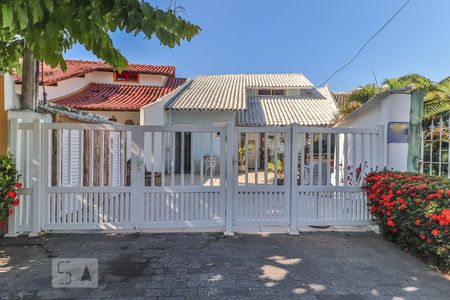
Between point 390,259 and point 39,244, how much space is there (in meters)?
5.35

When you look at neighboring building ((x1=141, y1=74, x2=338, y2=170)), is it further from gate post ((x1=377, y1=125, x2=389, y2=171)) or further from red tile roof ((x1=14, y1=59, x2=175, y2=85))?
gate post ((x1=377, y1=125, x2=389, y2=171))

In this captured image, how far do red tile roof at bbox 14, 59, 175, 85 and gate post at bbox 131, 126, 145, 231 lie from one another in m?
11.7

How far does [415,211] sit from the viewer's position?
388 centimetres

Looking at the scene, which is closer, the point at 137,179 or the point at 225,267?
the point at 225,267

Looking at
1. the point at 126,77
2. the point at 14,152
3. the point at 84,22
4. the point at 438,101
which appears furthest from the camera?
the point at 126,77

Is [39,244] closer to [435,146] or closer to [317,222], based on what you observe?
[317,222]

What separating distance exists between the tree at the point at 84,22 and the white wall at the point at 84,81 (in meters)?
13.5

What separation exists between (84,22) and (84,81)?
16229mm

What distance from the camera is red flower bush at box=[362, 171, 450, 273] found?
11.6ft

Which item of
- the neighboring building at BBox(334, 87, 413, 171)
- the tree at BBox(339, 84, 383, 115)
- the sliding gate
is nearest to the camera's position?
the neighboring building at BBox(334, 87, 413, 171)

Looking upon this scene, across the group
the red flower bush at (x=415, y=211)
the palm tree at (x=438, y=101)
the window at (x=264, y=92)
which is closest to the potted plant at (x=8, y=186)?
the red flower bush at (x=415, y=211)

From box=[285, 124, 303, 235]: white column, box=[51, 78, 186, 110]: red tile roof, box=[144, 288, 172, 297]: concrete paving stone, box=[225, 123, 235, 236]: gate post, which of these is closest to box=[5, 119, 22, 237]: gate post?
box=[144, 288, 172, 297]: concrete paving stone

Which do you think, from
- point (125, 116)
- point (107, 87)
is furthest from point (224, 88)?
point (107, 87)

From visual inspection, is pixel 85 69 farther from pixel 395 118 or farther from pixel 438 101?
pixel 438 101
